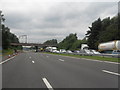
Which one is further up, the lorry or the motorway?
the lorry

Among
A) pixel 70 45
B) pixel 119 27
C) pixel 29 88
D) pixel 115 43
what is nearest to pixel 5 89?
pixel 29 88

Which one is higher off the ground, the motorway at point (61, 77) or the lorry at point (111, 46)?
the lorry at point (111, 46)

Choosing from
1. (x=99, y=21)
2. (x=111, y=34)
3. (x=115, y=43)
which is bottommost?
(x=115, y=43)

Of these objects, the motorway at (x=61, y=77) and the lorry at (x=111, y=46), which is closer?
the motorway at (x=61, y=77)

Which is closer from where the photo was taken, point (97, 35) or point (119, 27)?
point (119, 27)

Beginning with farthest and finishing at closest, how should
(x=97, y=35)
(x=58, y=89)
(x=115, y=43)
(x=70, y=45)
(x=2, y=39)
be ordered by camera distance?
(x=70, y=45) → (x=97, y=35) → (x=2, y=39) → (x=115, y=43) → (x=58, y=89)

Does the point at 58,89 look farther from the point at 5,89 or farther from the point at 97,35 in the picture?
the point at 97,35

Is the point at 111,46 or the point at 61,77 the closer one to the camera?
the point at 61,77

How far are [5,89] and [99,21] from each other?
281 ft

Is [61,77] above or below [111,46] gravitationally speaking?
below

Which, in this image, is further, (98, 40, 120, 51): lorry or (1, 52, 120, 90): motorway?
(98, 40, 120, 51): lorry

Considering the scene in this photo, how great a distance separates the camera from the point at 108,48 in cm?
4394

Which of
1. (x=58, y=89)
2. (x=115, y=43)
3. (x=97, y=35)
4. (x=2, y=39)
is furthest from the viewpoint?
(x=97, y=35)

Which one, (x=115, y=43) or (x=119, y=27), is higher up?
(x=119, y=27)
